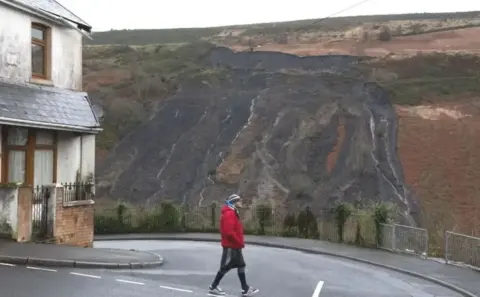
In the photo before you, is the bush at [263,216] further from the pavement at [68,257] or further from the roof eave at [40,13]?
the pavement at [68,257]

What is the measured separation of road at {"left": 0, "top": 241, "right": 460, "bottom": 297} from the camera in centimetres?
1144

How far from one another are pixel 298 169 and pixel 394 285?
2856 centimetres

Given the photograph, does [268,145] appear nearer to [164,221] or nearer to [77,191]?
[164,221]

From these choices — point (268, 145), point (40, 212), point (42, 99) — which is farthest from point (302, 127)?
point (40, 212)

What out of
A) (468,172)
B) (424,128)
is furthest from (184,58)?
(468,172)

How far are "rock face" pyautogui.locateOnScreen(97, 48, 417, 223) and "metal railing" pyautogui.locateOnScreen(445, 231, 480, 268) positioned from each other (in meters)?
13.5

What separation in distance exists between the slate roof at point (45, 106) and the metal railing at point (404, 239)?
398 inches

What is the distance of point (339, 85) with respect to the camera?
59.5 meters

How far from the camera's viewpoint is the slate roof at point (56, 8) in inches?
743

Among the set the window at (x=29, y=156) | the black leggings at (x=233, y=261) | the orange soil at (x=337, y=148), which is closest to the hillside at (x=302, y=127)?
the orange soil at (x=337, y=148)

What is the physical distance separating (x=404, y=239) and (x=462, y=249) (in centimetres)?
309

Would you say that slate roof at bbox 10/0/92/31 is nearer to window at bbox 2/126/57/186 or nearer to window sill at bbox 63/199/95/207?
window at bbox 2/126/57/186

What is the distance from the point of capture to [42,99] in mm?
18703

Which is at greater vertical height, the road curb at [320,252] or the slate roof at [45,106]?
the slate roof at [45,106]
